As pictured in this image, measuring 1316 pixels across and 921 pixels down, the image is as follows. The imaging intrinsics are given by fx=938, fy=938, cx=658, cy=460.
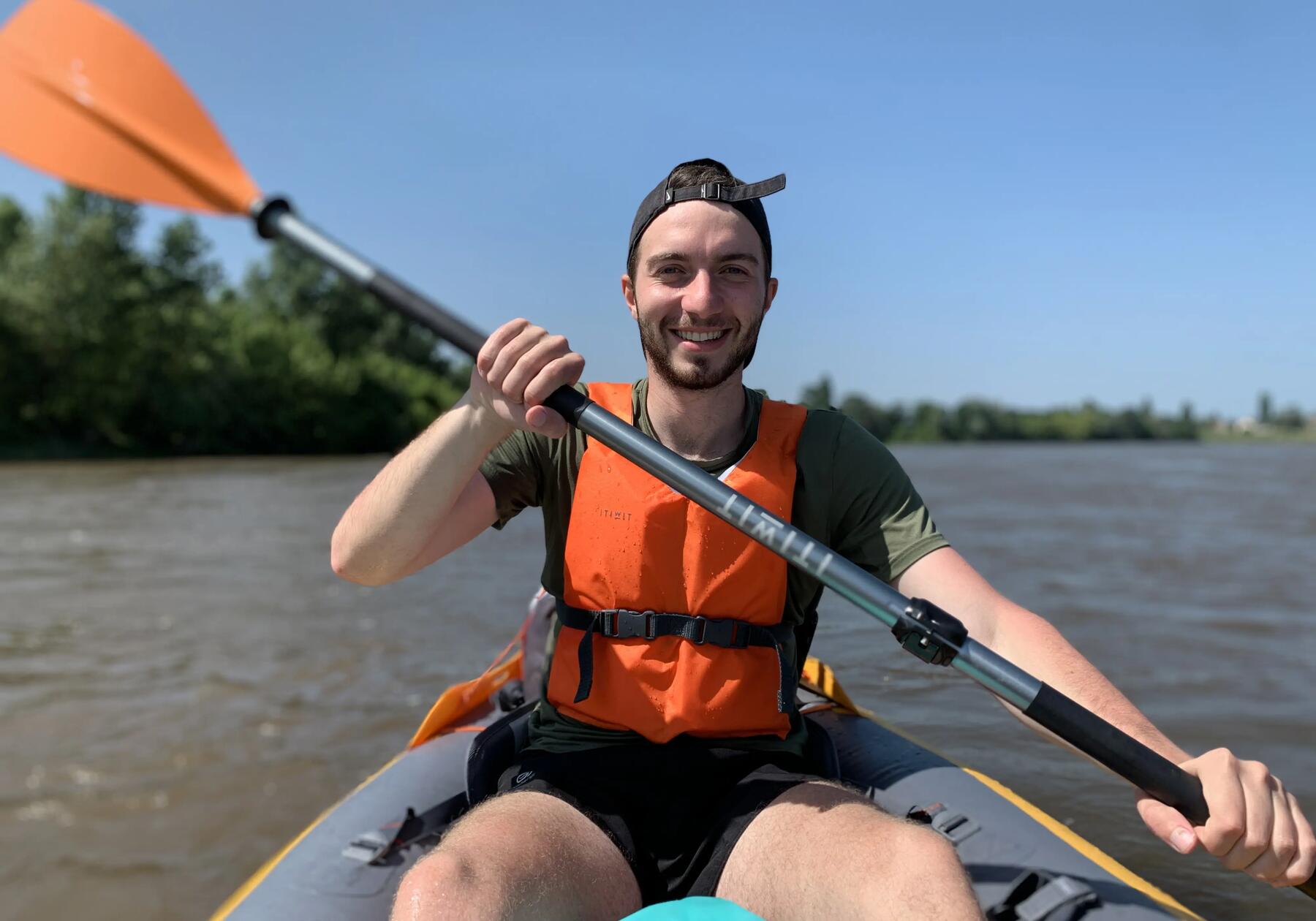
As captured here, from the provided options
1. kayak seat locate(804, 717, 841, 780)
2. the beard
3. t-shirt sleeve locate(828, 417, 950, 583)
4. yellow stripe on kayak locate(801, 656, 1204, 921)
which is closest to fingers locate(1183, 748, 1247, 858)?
yellow stripe on kayak locate(801, 656, 1204, 921)

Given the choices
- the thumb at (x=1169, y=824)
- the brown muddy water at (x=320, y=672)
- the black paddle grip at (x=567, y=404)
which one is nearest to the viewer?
the thumb at (x=1169, y=824)

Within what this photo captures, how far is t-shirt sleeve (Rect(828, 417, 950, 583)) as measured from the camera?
6.31ft

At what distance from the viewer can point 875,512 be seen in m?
1.98

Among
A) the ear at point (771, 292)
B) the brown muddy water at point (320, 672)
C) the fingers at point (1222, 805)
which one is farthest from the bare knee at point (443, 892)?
the brown muddy water at point (320, 672)

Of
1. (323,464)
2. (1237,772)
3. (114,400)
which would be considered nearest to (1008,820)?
(1237,772)

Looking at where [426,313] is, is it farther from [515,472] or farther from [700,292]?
[700,292]

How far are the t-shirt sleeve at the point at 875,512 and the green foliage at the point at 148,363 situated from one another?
71.1ft

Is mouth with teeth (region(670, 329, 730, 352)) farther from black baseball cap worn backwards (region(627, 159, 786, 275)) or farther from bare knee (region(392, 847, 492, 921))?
bare knee (region(392, 847, 492, 921))

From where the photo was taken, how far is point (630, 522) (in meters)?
1.92

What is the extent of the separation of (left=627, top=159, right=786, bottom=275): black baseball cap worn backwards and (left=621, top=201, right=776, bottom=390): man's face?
16 mm

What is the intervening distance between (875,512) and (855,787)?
0.78m

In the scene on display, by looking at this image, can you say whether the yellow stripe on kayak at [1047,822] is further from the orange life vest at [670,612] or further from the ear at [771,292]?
the ear at [771,292]

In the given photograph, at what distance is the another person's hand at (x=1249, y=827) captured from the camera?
55.2 inches

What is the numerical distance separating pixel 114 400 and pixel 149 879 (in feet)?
84.8
